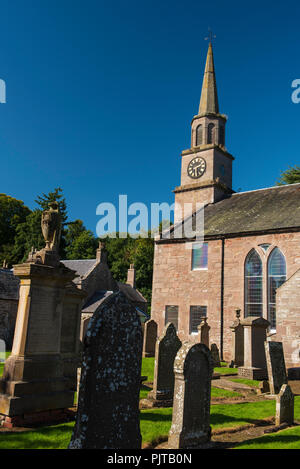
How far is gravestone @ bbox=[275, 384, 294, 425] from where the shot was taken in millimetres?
8289

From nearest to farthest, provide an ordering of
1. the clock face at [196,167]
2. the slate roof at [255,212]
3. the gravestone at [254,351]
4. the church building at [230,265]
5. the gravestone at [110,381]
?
the gravestone at [110,381] < the gravestone at [254,351] < the church building at [230,265] < the slate roof at [255,212] < the clock face at [196,167]

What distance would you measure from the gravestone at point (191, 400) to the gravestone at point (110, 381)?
1684 mm

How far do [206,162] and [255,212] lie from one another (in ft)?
26.6

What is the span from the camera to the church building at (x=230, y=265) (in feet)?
73.4

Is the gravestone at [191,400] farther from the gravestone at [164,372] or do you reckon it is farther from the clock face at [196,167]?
the clock face at [196,167]

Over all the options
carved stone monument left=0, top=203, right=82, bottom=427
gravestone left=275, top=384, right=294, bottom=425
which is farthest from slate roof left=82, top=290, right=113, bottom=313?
gravestone left=275, top=384, right=294, bottom=425

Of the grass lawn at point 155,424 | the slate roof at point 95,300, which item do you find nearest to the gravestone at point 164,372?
the grass lawn at point 155,424

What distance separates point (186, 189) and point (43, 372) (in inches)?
1029

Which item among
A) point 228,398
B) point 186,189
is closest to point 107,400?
point 228,398

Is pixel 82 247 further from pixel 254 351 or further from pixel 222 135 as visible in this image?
pixel 254 351

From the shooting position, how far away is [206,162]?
32250mm

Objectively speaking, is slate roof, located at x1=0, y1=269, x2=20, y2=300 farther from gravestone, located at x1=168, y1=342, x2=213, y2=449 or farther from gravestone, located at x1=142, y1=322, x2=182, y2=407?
gravestone, located at x1=168, y1=342, x2=213, y2=449

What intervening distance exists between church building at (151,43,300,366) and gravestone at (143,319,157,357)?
4706mm

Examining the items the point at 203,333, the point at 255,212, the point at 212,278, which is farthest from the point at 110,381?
the point at 255,212
